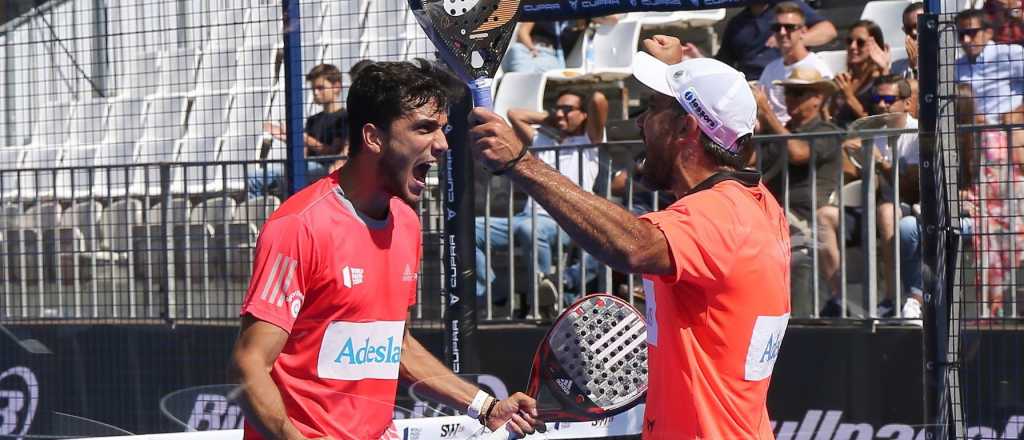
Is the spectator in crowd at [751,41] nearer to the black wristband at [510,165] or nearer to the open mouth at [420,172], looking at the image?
the open mouth at [420,172]

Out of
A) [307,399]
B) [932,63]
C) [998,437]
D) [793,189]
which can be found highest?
[932,63]

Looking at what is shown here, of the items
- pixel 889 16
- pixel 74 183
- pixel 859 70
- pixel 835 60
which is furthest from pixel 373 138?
pixel 889 16

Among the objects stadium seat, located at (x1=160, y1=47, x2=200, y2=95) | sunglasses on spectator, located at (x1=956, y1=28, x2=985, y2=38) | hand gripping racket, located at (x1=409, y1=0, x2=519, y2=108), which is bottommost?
hand gripping racket, located at (x1=409, y1=0, x2=519, y2=108)

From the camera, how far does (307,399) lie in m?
4.22

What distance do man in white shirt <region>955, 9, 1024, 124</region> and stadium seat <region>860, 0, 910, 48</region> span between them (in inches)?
109

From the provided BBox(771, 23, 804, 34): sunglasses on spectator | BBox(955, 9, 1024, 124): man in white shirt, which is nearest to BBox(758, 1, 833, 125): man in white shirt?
BBox(771, 23, 804, 34): sunglasses on spectator

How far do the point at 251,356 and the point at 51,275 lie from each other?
16.5ft

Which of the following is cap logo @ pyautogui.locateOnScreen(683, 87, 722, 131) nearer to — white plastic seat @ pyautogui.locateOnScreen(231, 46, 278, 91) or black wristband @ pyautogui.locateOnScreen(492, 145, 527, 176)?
black wristband @ pyautogui.locateOnScreen(492, 145, 527, 176)

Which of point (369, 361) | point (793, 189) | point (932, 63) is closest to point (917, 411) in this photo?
point (793, 189)

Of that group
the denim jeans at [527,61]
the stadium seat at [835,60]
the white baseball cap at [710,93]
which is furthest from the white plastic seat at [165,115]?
the white baseball cap at [710,93]

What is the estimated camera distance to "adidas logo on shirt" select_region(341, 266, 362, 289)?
167 inches

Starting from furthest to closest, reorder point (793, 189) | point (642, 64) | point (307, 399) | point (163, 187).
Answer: point (163, 187), point (793, 189), point (307, 399), point (642, 64)

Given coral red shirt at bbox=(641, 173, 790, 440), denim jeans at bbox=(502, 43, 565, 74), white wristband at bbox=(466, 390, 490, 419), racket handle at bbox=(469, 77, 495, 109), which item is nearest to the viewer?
racket handle at bbox=(469, 77, 495, 109)

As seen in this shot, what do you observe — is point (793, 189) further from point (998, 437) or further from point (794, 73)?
point (998, 437)
